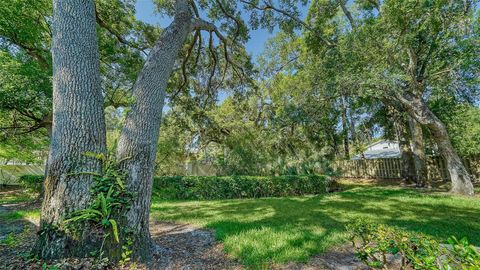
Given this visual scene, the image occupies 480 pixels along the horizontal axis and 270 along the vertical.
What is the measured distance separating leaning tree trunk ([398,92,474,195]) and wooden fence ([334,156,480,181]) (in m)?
3.41

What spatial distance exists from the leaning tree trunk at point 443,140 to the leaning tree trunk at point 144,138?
845 centimetres

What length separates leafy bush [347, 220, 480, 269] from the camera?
47.2 inches

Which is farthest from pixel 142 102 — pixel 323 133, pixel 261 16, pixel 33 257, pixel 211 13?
pixel 323 133

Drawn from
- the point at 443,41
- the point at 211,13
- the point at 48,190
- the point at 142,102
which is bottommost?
the point at 48,190

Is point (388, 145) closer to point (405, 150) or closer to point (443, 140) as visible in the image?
point (405, 150)

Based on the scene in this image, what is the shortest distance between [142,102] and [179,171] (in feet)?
37.6

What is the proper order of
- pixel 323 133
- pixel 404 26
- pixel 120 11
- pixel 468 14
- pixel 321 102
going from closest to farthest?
1. pixel 468 14
2. pixel 404 26
3. pixel 120 11
4. pixel 321 102
5. pixel 323 133

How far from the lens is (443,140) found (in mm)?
7801

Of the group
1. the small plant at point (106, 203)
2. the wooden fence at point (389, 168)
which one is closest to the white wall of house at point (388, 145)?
the wooden fence at point (389, 168)

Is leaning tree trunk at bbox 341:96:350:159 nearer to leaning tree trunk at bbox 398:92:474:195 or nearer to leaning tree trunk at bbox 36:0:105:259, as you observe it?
leaning tree trunk at bbox 398:92:474:195

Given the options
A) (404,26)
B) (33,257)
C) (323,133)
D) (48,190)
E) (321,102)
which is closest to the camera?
(33,257)

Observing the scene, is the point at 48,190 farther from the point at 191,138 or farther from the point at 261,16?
the point at 191,138

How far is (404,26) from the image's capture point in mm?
6660

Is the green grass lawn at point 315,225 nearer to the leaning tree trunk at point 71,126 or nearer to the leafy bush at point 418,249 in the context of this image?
the leafy bush at point 418,249
